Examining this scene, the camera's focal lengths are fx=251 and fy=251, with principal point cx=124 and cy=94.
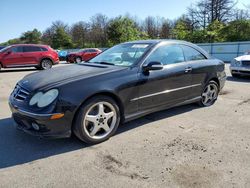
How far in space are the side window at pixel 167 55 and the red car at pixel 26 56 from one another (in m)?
11.7

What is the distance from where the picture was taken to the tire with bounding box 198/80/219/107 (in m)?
5.62

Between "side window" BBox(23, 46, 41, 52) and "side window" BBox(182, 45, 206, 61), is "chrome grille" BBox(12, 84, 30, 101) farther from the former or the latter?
"side window" BBox(23, 46, 41, 52)

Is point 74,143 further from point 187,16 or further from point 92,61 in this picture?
point 187,16

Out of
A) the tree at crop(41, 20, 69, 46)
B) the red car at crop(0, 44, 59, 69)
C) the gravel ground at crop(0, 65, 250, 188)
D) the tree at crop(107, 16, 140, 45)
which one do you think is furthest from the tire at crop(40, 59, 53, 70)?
Result: the tree at crop(41, 20, 69, 46)

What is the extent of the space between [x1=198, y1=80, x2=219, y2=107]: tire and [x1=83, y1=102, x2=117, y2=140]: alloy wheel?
256 centimetres

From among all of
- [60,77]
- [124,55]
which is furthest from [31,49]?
[60,77]

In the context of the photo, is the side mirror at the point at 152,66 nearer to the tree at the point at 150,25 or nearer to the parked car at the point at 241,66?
the parked car at the point at 241,66

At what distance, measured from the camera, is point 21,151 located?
3.48 metres

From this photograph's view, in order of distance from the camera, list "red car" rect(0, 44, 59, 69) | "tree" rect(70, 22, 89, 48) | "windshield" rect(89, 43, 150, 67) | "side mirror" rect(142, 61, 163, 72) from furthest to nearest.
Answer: "tree" rect(70, 22, 89, 48) → "red car" rect(0, 44, 59, 69) → "windshield" rect(89, 43, 150, 67) → "side mirror" rect(142, 61, 163, 72)

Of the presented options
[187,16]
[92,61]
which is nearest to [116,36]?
[187,16]

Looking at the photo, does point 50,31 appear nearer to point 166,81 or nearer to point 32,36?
point 32,36

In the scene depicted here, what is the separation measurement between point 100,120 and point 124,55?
1.44 metres

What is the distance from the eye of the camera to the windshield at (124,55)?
4.36 meters

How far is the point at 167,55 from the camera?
4684 mm
